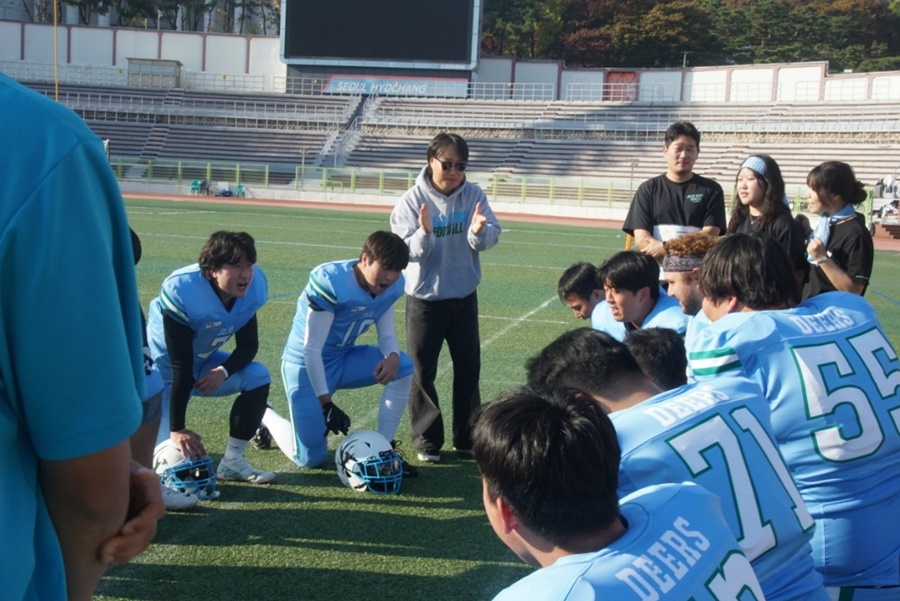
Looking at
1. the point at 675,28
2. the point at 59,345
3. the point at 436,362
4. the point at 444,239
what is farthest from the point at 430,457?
the point at 675,28

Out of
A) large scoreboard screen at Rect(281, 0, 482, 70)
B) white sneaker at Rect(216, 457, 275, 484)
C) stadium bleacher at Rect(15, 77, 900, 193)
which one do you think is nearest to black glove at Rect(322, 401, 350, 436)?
white sneaker at Rect(216, 457, 275, 484)

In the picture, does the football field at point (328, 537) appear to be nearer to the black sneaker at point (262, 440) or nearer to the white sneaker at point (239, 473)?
the white sneaker at point (239, 473)

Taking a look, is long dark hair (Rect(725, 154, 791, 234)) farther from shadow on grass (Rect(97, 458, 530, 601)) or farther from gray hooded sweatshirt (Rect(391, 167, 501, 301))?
shadow on grass (Rect(97, 458, 530, 601))

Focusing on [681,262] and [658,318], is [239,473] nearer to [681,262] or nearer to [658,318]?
[658,318]

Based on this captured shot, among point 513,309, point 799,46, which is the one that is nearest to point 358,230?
point 513,309

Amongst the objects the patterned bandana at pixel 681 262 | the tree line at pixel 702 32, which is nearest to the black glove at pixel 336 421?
the patterned bandana at pixel 681 262

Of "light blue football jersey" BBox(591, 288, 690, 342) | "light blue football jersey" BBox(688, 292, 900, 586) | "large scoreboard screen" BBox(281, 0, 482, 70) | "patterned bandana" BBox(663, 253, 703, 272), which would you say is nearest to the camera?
"light blue football jersey" BBox(688, 292, 900, 586)

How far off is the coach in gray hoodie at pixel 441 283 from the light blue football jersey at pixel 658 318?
95 cm

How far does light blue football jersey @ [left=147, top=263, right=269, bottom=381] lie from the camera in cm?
476

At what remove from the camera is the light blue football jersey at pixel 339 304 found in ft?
17.3

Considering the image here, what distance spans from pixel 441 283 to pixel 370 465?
1309 millimetres

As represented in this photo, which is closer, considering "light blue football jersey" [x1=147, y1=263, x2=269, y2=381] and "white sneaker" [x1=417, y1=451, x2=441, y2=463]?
"light blue football jersey" [x1=147, y1=263, x2=269, y2=381]

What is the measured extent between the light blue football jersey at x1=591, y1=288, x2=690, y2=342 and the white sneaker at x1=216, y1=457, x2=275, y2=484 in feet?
6.26

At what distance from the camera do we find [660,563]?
1.64 m
